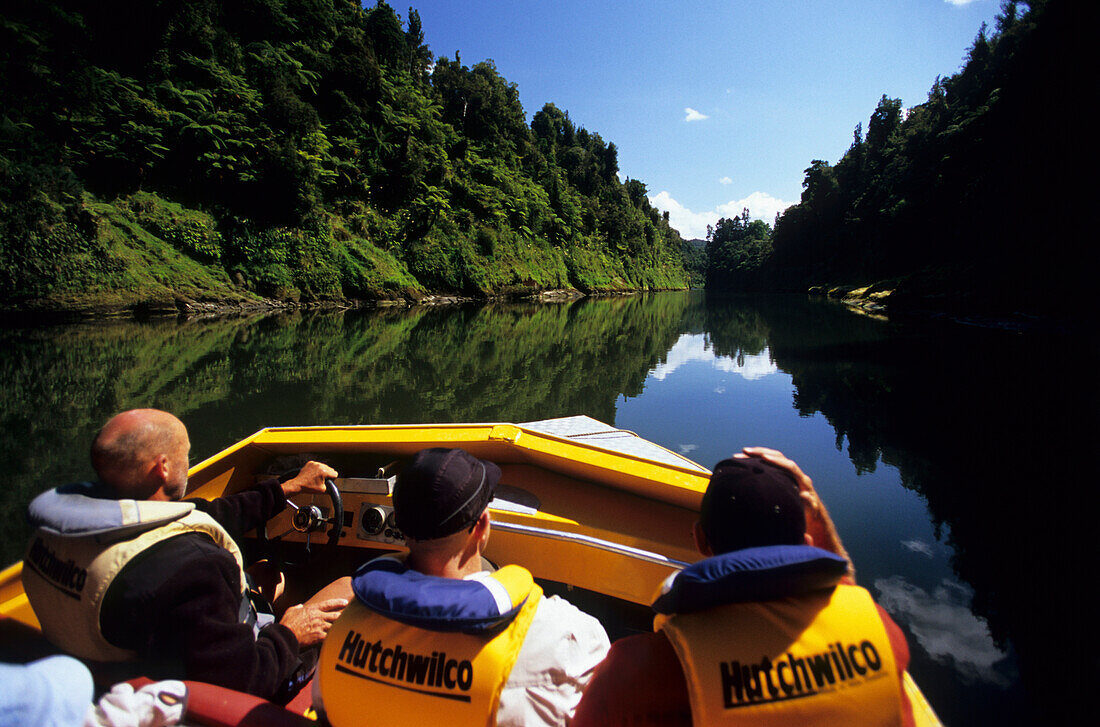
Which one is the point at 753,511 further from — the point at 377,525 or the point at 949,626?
the point at 949,626

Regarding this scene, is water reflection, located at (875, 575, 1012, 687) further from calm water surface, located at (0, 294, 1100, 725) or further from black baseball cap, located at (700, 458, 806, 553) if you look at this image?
black baseball cap, located at (700, 458, 806, 553)

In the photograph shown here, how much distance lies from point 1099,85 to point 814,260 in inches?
1815

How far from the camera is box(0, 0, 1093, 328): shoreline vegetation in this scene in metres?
14.5

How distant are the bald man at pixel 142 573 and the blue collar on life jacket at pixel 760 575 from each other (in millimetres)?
1215

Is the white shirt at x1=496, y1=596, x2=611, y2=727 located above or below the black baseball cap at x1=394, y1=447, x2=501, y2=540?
below

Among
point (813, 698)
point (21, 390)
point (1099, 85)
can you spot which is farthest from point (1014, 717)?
point (1099, 85)

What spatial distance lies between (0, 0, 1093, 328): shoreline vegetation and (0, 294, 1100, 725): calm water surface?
391 cm

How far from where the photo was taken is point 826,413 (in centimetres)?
688

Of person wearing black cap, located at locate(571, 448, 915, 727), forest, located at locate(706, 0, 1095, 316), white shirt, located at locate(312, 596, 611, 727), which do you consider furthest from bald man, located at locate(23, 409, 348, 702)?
forest, located at locate(706, 0, 1095, 316)

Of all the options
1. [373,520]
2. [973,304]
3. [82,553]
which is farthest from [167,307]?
[973,304]

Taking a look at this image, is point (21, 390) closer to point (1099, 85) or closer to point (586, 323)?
point (586, 323)

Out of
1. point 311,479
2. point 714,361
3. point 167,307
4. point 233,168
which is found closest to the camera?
point 311,479

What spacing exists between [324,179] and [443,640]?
26051 mm

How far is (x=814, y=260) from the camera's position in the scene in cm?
5972
